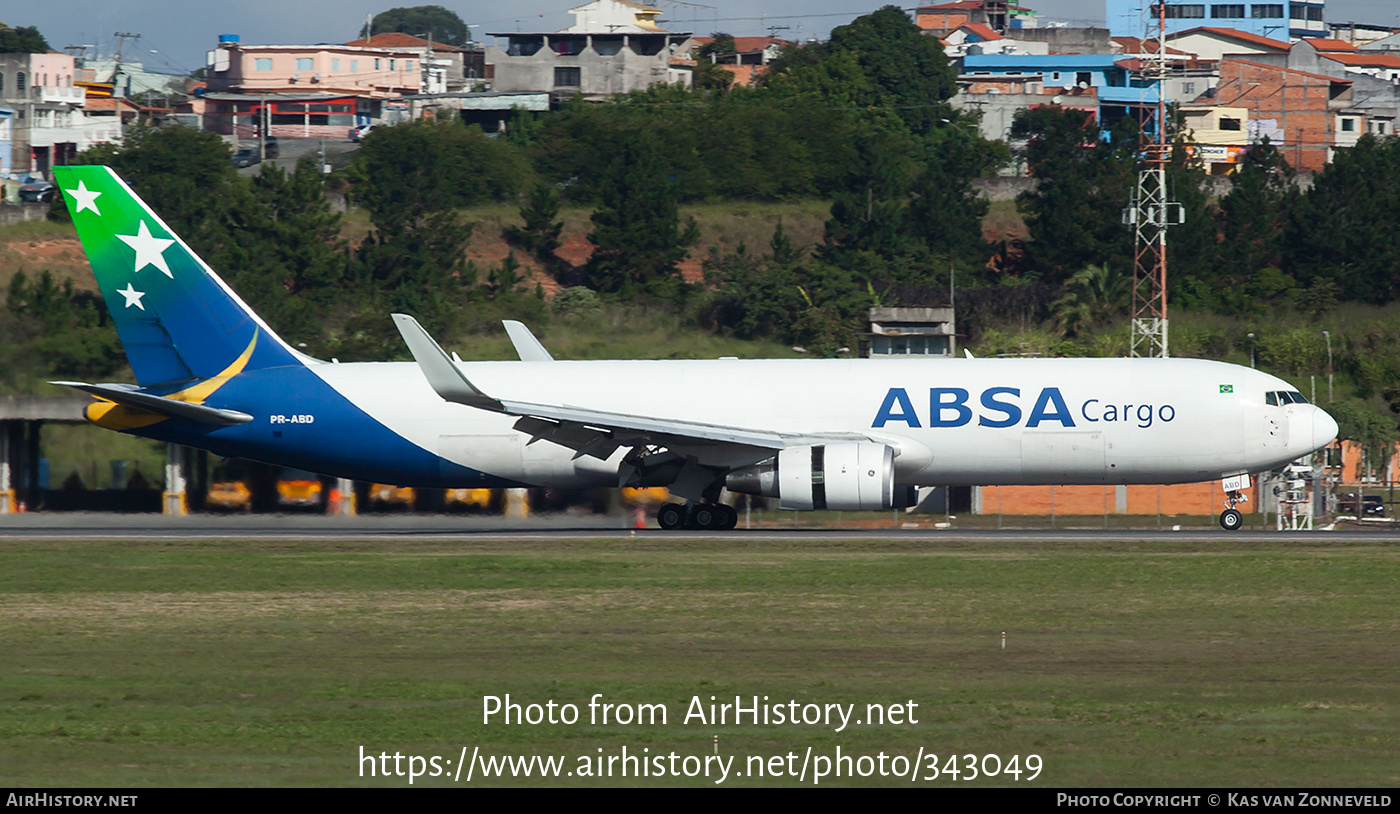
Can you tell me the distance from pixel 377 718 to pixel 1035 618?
9.80 m

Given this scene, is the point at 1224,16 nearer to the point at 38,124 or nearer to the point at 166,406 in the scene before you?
the point at 38,124

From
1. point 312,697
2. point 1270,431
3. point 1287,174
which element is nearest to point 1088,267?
point 1287,174

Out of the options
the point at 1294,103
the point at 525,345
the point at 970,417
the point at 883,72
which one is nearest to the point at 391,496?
the point at 525,345

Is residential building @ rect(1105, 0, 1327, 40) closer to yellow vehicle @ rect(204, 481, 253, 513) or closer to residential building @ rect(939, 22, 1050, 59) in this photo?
residential building @ rect(939, 22, 1050, 59)

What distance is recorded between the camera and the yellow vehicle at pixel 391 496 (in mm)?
42875

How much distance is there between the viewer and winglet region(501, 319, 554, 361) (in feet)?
134

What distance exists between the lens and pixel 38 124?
131 m

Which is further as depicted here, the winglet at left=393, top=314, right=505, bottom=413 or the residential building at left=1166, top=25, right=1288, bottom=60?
the residential building at left=1166, top=25, right=1288, bottom=60

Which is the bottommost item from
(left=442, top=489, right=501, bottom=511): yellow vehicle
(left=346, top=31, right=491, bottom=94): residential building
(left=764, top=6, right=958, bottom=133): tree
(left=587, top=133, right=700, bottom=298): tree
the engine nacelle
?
(left=442, top=489, right=501, bottom=511): yellow vehicle

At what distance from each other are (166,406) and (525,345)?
917cm

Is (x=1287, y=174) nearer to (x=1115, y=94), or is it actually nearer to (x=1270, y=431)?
(x=1115, y=94)

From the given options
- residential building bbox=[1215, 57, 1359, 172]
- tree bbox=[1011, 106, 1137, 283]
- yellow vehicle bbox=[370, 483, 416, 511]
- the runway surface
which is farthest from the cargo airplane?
residential building bbox=[1215, 57, 1359, 172]

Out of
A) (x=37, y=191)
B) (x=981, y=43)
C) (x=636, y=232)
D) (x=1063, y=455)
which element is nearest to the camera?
(x=1063, y=455)

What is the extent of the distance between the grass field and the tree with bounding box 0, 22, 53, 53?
136191mm
